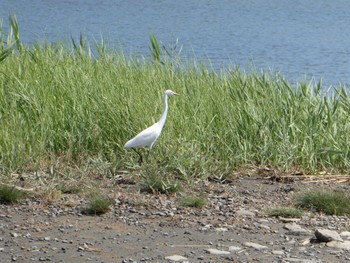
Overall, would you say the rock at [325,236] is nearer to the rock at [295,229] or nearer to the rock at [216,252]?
the rock at [295,229]

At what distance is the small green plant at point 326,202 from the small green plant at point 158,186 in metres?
0.91

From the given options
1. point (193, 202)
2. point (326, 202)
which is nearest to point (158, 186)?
point (193, 202)

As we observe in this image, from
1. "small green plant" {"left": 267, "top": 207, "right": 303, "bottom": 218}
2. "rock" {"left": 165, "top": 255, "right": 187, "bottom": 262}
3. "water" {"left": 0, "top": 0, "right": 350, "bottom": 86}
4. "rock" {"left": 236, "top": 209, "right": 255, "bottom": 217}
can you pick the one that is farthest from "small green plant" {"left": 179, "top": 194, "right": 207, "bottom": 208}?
"water" {"left": 0, "top": 0, "right": 350, "bottom": 86}

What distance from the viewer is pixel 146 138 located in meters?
7.09

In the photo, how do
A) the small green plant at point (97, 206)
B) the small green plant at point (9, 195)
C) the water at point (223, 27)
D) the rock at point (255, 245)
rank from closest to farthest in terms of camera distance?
the rock at point (255, 245)
the small green plant at point (97, 206)
the small green plant at point (9, 195)
the water at point (223, 27)

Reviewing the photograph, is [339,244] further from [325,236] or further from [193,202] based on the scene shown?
[193,202]

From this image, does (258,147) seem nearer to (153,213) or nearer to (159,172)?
(159,172)

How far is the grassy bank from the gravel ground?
30.2 inches

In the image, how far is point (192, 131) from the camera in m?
8.01

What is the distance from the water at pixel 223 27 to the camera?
1883cm

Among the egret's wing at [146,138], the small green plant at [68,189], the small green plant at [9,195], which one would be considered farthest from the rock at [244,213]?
the small green plant at [9,195]

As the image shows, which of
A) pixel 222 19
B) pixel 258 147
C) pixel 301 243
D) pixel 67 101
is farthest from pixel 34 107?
pixel 222 19

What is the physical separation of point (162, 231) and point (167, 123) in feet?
7.53

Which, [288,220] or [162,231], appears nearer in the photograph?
[162,231]
